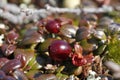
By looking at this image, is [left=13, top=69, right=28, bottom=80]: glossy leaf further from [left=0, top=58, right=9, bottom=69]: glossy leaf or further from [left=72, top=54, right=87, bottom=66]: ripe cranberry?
[left=72, top=54, right=87, bottom=66]: ripe cranberry

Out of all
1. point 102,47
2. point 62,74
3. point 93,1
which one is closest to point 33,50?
point 62,74

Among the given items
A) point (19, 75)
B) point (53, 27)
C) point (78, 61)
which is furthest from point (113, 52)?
point (19, 75)

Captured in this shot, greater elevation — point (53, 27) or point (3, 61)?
point (53, 27)

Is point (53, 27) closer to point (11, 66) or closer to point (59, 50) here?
point (59, 50)

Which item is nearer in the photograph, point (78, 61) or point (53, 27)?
point (78, 61)

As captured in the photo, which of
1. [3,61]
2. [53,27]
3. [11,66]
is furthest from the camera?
[53,27]

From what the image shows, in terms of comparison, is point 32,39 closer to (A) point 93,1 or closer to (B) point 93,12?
(B) point 93,12

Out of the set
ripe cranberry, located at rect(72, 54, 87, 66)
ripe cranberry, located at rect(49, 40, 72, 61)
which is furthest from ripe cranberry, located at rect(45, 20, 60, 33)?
ripe cranberry, located at rect(72, 54, 87, 66)

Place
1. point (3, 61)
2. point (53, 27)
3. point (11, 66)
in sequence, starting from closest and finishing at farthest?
point (11, 66) < point (3, 61) < point (53, 27)
